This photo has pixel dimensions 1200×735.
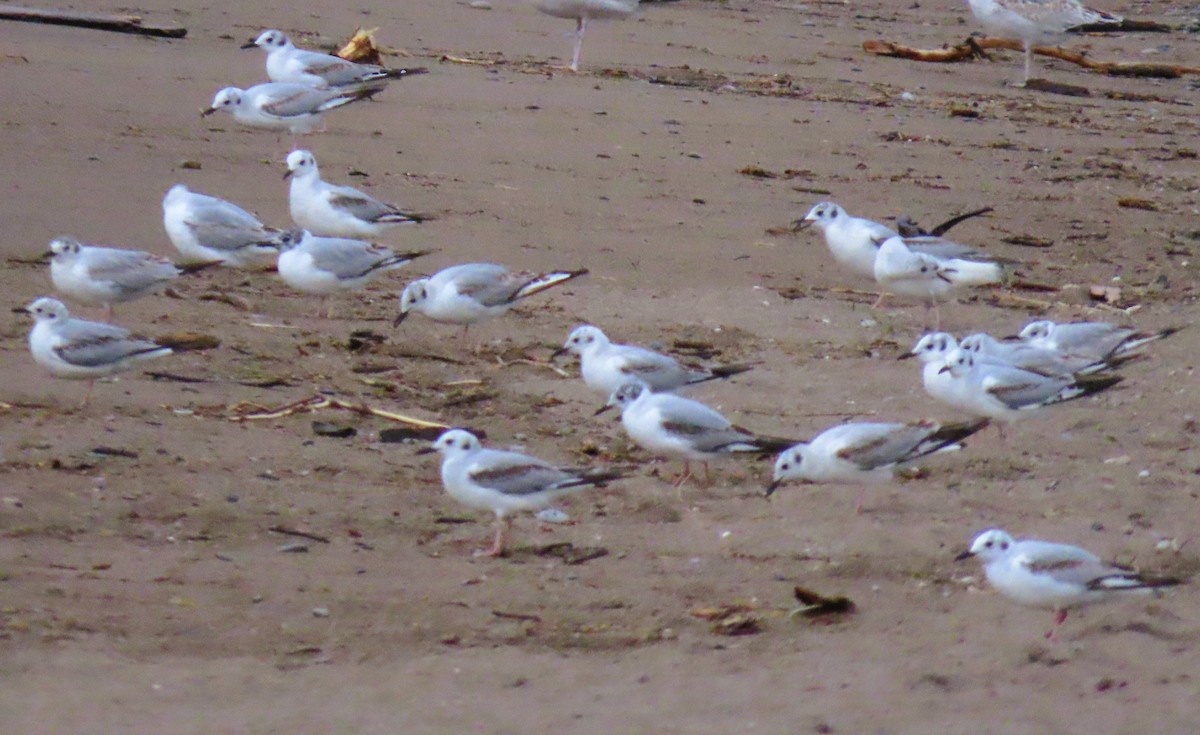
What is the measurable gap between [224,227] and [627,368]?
2544 mm

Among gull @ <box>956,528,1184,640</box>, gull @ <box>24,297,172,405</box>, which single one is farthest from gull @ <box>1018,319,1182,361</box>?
gull @ <box>24,297,172,405</box>

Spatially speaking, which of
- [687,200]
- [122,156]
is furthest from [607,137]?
[122,156]

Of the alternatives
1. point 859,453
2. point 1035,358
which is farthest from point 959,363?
point 859,453

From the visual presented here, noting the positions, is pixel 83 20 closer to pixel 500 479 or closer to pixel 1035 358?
pixel 1035 358

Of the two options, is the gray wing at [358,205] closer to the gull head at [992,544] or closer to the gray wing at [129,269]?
the gray wing at [129,269]

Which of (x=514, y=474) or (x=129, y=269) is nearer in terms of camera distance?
(x=514, y=474)

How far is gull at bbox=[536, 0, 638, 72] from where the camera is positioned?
1466cm

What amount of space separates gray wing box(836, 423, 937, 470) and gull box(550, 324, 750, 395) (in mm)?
1061

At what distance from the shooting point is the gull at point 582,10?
14664mm

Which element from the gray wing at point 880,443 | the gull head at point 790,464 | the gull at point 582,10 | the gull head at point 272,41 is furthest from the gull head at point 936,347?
the gull at point 582,10

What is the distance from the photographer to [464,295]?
7875mm

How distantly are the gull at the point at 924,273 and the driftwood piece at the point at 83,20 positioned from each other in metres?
6.49

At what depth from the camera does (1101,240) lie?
10547 millimetres

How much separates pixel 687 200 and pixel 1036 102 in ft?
16.9
